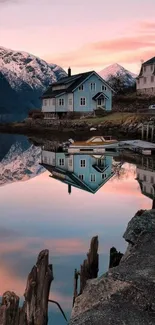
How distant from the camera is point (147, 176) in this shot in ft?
125

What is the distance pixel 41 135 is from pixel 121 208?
2410 inches

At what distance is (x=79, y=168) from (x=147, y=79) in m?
57.1

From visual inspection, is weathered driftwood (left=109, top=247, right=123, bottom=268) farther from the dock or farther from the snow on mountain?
the dock

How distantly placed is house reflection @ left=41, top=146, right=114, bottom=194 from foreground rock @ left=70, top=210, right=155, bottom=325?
64.5ft

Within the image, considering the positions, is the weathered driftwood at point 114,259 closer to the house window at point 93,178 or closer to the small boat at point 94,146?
the house window at point 93,178

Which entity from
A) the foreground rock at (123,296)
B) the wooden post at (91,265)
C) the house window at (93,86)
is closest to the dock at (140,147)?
the house window at (93,86)

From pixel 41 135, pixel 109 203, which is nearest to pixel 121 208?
pixel 109 203

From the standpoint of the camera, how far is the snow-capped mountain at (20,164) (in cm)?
4221

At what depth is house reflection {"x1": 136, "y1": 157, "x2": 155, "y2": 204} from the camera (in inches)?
1243

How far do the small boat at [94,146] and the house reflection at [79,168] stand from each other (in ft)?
4.74

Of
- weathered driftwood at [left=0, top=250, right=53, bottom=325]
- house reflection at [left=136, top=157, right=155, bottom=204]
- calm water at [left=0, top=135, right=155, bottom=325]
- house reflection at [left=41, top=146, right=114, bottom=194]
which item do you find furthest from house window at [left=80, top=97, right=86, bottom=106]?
weathered driftwood at [left=0, top=250, right=53, bottom=325]

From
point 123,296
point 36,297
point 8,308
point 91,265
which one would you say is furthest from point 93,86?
point 8,308

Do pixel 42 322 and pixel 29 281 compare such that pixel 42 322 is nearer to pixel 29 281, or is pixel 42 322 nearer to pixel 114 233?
pixel 29 281

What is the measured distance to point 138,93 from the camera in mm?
100938
